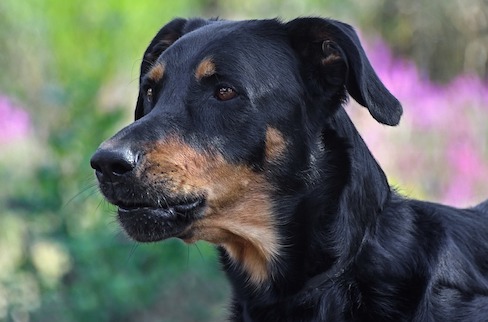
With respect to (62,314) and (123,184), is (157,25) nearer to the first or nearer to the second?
(62,314)

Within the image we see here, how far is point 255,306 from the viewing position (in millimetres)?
3914

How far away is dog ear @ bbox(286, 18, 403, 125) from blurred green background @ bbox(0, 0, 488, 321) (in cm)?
115

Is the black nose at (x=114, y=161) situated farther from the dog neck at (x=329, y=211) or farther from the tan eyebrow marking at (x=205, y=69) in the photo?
the dog neck at (x=329, y=211)

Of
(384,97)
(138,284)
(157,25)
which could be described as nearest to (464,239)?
(384,97)

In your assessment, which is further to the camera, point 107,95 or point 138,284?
point 107,95

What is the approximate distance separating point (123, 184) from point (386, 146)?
469cm

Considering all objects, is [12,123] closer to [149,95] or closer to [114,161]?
[149,95]

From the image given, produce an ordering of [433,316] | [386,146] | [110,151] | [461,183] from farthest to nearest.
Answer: [386,146], [461,183], [433,316], [110,151]

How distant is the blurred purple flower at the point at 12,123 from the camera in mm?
8453

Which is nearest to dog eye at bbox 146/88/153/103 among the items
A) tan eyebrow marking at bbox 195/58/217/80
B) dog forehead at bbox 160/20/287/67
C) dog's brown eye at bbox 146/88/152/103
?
dog's brown eye at bbox 146/88/152/103

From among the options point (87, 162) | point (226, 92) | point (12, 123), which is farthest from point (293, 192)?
point (12, 123)

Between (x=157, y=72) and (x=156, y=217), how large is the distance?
2.33ft

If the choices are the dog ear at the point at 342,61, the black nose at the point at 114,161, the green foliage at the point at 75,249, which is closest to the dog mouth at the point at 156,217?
the black nose at the point at 114,161

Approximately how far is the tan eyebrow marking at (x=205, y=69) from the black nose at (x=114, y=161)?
1.71 feet
